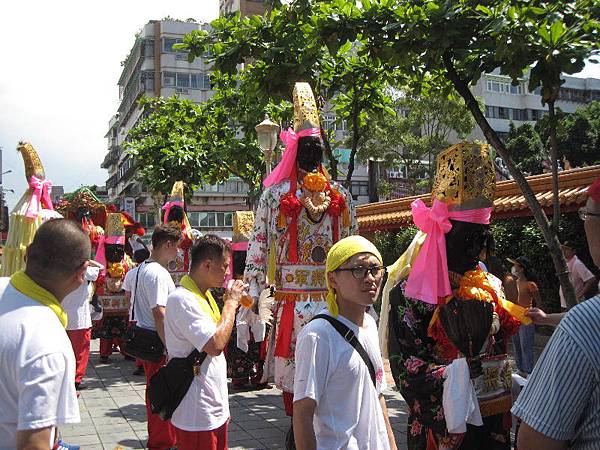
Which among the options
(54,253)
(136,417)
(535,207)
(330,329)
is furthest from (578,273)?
(54,253)

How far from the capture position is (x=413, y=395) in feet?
10.6

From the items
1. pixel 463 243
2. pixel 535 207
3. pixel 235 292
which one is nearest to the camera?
pixel 463 243

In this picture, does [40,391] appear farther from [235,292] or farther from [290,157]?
[290,157]

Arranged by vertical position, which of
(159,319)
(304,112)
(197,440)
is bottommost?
(197,440)

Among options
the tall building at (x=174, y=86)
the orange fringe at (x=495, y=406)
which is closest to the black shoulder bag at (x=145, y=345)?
the orange fringe at (x=495, y=406)

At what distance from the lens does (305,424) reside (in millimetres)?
2521

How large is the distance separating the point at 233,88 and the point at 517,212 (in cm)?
668

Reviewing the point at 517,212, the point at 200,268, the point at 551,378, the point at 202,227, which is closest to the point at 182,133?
the point at 517,212

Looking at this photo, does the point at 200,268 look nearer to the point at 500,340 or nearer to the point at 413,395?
the point at 413,395

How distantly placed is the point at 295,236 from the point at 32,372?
3.37m

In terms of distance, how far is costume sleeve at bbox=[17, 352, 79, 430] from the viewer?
80.7 inches

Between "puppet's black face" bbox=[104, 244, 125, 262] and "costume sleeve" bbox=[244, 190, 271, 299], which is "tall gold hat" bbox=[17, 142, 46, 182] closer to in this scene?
"puppet's black face" bbox=[104, 244, 125, 262]

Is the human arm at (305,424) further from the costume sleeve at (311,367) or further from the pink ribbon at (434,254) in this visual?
the pink ribbon at (434,254)

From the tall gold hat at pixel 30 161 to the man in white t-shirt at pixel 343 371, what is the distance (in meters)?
5.46
